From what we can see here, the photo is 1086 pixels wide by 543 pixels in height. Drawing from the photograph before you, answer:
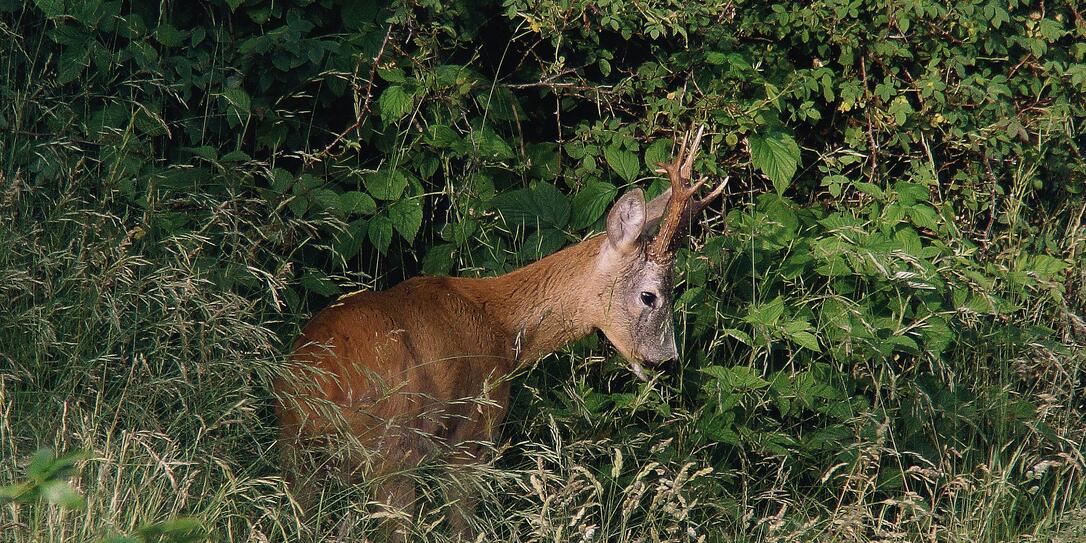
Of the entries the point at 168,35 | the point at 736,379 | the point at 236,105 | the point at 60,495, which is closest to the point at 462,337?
the point at 736,379

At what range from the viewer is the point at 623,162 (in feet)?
16.2

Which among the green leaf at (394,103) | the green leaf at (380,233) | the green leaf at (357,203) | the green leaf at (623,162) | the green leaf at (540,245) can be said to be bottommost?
the green leaf at (540,245)

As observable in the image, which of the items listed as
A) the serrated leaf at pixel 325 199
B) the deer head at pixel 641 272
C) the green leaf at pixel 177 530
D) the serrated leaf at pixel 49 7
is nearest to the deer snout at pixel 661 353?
the deer head at pixel 641 272

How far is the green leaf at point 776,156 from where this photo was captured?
16.2 feet

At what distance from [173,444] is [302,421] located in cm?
48

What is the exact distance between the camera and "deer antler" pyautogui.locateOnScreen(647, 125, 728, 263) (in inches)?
165

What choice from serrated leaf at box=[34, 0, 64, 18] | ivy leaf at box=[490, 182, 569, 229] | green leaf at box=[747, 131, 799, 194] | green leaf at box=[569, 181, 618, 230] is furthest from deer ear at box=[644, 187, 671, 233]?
serrated leaf at box=[34, 0, 64, 18]

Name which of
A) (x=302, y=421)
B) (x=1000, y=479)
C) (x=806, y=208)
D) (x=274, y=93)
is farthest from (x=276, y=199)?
(x=1000, y=479)

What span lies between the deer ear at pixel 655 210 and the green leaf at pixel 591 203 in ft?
1.29

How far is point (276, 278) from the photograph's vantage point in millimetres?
3754

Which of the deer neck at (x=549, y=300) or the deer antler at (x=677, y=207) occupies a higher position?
the deer antler at (x=677, y=207)

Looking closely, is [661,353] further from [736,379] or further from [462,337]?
[462,337]

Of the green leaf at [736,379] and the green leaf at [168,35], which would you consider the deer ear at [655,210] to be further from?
the green leaf at [168,35]

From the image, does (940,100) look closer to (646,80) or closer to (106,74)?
(646,80)
